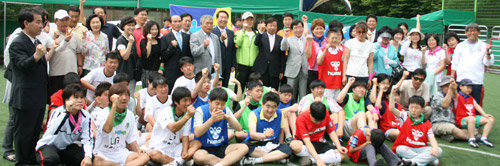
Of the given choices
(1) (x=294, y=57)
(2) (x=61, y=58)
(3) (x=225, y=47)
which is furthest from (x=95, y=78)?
(1) (x=294, y=57)

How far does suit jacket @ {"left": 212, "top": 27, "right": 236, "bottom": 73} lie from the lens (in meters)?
6.67

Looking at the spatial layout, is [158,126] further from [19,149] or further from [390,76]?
[390,76]

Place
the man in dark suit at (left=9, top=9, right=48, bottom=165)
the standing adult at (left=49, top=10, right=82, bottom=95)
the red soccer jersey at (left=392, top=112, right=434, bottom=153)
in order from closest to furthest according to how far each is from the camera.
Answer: the man in dark suit at (left=9, top=9, right=48, bottom=165)
the red soccer jersey at (left=392, top=112, right=434, bottom=153)
the standing adult at (left=49, top=10, right=82, bottom=95)

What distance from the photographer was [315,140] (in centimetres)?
507

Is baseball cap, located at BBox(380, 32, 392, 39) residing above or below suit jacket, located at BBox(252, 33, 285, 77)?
above

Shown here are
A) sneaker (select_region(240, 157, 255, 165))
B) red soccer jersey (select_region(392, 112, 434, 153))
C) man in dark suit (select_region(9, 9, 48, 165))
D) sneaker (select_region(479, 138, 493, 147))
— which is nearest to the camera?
man in dark suit (select_region(9, 9, 48, 165))

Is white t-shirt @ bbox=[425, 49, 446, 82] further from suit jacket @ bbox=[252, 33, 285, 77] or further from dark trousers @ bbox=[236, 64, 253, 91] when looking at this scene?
dark trousers @ bbox=[236, 64, 253, 91]

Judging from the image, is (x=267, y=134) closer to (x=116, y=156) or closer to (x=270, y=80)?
(x=116, y=156)

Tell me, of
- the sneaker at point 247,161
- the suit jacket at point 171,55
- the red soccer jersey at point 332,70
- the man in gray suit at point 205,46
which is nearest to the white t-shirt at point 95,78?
the suit jacket at point 171,55

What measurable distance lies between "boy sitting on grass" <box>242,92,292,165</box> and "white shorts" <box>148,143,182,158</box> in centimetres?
72

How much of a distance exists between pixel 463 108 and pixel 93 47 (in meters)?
5.42

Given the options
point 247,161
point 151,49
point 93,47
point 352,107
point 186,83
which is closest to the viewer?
point 247,161

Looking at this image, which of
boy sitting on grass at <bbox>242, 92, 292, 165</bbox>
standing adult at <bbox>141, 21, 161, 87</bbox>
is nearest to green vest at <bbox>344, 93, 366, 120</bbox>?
boy sitting on grass at <bbox>242, 92, 292, 165</bbox>

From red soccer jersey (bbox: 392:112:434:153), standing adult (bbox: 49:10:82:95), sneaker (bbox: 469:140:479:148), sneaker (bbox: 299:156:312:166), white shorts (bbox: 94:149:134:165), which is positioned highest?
standing adult (bbox: 49:10:82:95)
